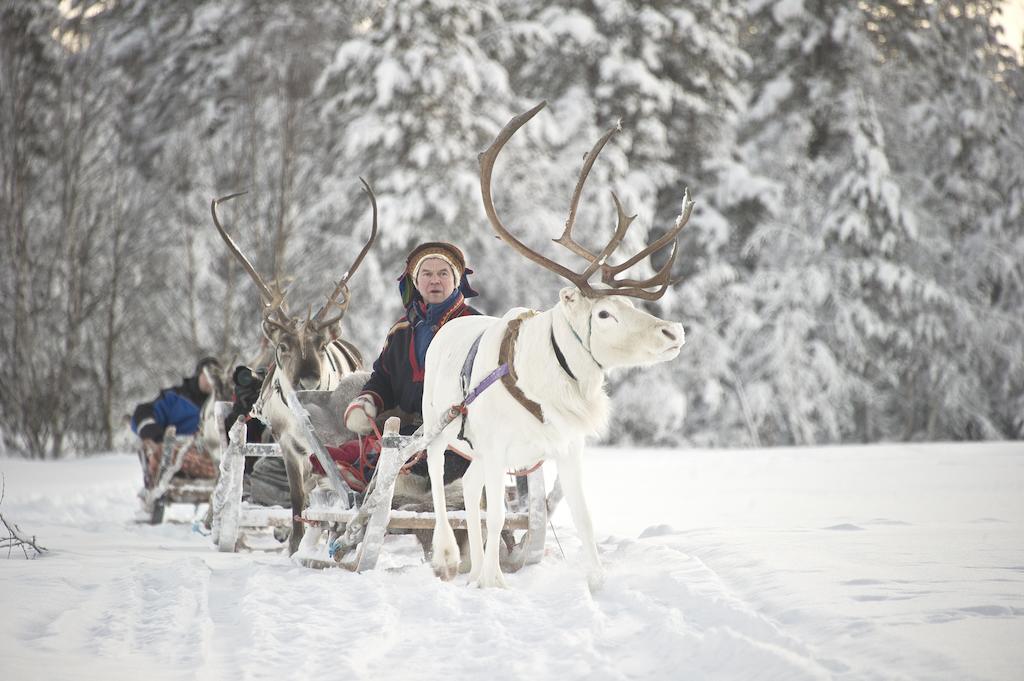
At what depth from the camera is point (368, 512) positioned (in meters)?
5.10

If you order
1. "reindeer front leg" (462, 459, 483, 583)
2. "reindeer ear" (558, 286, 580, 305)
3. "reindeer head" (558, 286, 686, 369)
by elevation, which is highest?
"reindeer ear" (558, 286, 580, 305)

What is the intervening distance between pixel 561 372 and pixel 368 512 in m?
1.40

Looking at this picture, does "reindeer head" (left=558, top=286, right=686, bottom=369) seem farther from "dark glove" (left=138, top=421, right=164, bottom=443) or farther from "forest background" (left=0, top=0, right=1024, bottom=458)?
"forest background" (left=0, top=0, right=1024, bottom=458)

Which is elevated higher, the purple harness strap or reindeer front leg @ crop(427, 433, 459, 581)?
the purple harness strap

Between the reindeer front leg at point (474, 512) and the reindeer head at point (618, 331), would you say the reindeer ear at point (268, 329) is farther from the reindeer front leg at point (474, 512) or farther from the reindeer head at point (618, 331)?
the reindeer head at point (618, 331)

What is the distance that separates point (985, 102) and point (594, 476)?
1515cm

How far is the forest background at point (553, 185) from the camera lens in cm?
1638

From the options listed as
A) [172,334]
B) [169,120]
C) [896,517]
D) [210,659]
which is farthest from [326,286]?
[210,659]

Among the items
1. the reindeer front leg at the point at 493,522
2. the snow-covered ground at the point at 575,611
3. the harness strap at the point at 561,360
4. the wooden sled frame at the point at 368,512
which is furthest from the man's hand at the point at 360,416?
the harness strap at the point at 561,360

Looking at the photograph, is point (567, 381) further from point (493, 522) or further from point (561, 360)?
point (493, 522)

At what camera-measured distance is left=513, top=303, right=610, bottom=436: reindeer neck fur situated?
448 centimetres

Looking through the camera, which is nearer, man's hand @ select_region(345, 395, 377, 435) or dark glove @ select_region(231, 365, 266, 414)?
man's hand @ select_region(345, 395, 377, 435)

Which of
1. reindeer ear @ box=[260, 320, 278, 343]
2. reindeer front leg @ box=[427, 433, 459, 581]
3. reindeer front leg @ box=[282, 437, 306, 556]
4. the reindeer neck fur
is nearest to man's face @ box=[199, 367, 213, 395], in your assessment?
reindeer ear @ box=[260, 320, 278, 343]

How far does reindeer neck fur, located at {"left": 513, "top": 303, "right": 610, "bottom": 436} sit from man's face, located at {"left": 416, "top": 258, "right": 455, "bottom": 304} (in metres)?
1.42
